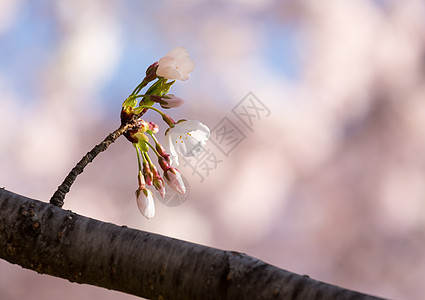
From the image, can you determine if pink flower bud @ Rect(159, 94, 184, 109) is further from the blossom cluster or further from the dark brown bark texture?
the dark brown bark texture

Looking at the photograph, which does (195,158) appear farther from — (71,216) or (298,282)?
(298,282)

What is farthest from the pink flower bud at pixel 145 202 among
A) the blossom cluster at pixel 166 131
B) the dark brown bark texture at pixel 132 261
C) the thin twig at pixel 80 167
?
the dark brown bark texture at pixel 132 261

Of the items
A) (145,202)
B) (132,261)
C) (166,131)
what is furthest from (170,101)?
(132,261)

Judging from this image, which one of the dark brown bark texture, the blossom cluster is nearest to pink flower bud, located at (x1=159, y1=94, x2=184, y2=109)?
the blossom cluster

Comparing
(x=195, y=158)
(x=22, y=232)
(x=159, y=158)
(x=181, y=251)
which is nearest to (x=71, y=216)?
(x=22, y=232)

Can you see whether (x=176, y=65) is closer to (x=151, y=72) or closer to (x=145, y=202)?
(x=151, y=72)
